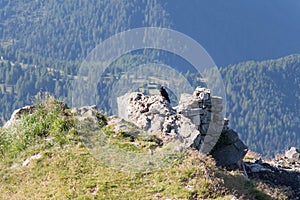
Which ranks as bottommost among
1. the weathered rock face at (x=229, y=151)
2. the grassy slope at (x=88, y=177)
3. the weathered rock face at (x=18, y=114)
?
the grassy slope at (x=88, y=177)

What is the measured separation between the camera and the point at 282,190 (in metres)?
19.4

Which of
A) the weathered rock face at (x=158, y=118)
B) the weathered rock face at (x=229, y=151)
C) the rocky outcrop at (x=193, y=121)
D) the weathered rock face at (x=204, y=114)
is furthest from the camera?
the weathered rock face at (x=229, y=151)

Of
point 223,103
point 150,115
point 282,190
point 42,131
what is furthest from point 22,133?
Answer: point 282,190

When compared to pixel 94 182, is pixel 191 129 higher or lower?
higher

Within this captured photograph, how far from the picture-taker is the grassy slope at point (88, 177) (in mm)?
15578

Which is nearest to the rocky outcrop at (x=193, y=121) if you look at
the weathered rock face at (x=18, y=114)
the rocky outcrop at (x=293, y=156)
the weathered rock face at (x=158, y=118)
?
the weathered rock face at (x=158, y=118)

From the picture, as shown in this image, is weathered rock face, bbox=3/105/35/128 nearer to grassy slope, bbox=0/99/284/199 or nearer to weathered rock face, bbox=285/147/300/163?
grassy slope, bbox=0/99/284/199

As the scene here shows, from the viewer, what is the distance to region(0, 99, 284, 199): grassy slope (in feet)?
51.1

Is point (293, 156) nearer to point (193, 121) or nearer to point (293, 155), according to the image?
point (293, 155)

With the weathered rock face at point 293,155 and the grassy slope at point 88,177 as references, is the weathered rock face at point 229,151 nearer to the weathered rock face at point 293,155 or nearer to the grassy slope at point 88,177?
the grassy slope at point 88,177

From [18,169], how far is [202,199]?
596cm

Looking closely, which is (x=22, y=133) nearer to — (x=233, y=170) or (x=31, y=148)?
(x=31, y=148)

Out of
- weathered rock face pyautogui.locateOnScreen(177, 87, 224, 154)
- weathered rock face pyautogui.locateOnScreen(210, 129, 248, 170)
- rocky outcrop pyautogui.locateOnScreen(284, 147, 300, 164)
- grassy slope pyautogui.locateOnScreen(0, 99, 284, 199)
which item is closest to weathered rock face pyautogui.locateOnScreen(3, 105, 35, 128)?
grassy slope pyautogui.locateOnScreen(0, 99, 284, 199)

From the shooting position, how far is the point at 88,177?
16.5 meters
